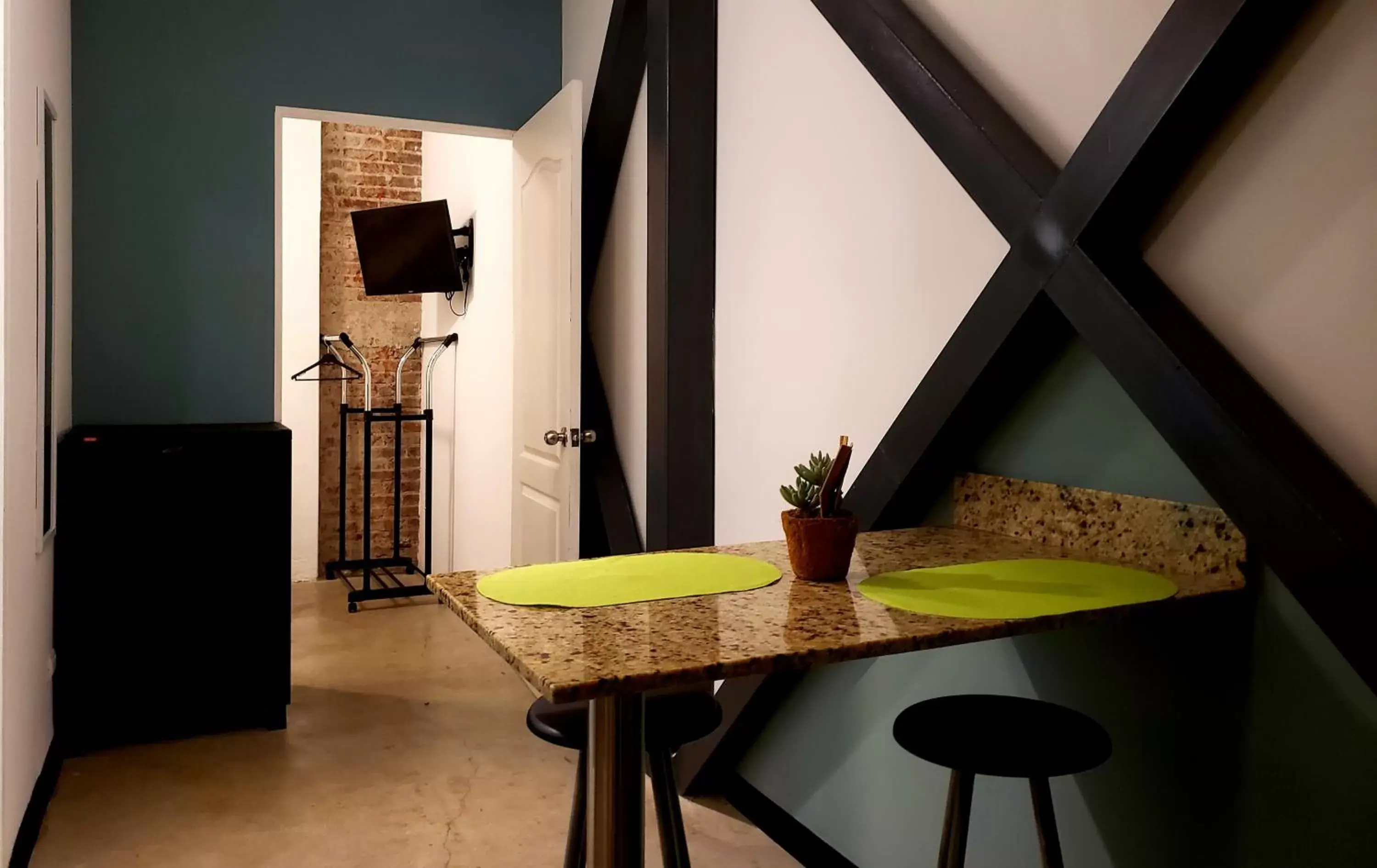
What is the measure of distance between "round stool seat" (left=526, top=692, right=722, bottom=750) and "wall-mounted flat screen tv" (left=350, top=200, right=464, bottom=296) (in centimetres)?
409

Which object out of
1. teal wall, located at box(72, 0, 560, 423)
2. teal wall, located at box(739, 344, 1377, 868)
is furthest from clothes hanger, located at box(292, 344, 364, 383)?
teal wall, located at box(739, 344, 1377, 868)

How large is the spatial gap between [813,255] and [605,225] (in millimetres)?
1491

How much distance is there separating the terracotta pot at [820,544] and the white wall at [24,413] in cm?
173

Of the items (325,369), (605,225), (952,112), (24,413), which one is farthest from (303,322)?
(952,112)

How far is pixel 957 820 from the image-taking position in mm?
1521

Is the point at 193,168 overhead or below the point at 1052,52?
overhead

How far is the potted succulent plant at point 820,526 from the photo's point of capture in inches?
59.5

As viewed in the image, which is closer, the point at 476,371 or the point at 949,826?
the point at 949,826

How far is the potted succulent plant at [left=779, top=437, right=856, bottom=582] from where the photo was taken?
1511 millimetres

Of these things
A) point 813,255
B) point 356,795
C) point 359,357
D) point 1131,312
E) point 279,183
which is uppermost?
point 279,183

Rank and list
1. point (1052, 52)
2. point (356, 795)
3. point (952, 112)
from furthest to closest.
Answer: point (356, 795)
point (952, 112)
point (1052, 52)

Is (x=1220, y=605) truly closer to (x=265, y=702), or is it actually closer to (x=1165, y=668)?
(x=1165, y=668)

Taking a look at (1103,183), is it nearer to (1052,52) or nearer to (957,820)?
(1052,52)

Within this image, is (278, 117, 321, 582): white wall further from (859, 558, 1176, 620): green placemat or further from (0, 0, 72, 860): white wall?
(859, 558, 1176, 620): green placemat
